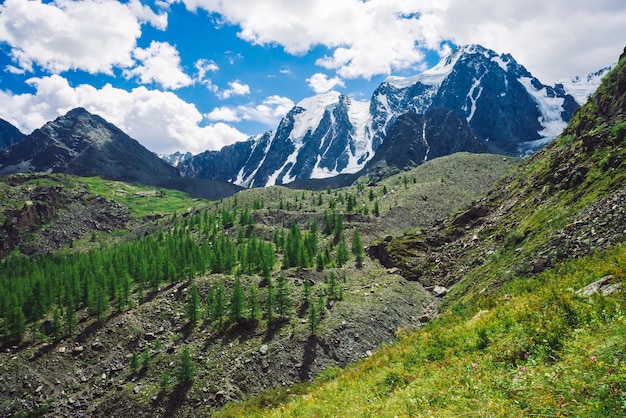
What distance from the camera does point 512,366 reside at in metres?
15.6

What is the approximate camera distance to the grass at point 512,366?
39.1ft

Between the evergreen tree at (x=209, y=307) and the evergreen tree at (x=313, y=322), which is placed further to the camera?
the evergreen tree at (x=209, y=307)

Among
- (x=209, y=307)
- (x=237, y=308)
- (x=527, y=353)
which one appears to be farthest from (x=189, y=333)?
(x=527, y=353)

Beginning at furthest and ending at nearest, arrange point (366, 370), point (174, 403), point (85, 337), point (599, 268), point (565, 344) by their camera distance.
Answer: point (85, 337)
point (174, 403)
point (366, 370)
point (599, 268)
point (565, 344)

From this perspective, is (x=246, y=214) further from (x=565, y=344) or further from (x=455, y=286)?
(x=565, y=344)

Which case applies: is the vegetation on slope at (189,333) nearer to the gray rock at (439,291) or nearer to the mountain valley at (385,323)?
the mountain valley at (385,323)

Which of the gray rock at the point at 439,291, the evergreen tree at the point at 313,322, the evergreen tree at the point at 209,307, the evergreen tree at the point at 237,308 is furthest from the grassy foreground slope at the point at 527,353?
the gray rock at the point at 439,291

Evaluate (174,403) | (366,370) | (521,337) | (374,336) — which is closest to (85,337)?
(174,403)

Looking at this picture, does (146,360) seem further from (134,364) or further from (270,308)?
(270,308)

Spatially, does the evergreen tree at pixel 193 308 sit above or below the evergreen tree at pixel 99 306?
above

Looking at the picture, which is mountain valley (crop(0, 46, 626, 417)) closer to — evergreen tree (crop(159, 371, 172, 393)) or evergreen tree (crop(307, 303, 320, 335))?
evergreen tree (crop(159, 371, 172, 393))

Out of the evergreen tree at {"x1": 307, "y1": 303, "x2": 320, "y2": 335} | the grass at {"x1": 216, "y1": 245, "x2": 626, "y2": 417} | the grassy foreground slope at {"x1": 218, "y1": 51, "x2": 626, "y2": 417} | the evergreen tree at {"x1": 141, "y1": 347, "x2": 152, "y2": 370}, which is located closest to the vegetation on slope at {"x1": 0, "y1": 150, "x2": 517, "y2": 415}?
the evergreen tree at {"x1": 307, "y1": 303, "x2": 320, "y2": 335}

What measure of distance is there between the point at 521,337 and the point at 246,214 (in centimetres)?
16793

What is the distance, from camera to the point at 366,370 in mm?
25000
